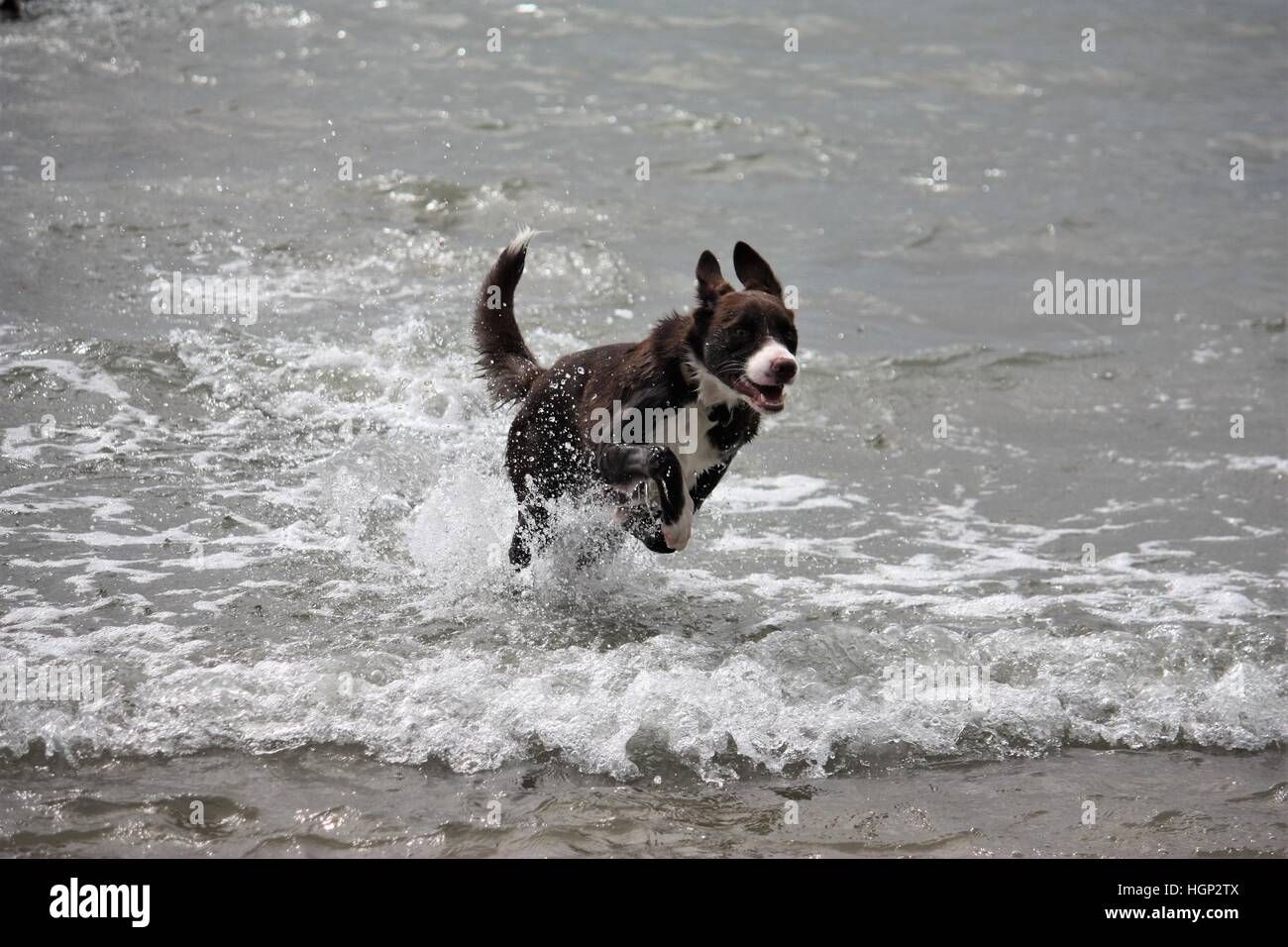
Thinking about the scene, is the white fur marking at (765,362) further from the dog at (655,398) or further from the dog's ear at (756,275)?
the dog's ear at (756,275)

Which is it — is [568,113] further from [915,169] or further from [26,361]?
[26,361]

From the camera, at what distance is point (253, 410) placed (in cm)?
848

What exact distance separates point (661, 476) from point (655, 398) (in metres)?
0.35

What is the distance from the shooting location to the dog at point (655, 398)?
5820 mm

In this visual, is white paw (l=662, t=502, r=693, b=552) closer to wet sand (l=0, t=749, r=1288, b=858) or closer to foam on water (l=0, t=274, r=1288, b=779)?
foam on water (l=0, t=274, r=1288, b=779)

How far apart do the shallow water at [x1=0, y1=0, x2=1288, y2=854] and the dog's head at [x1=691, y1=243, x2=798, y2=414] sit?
3.83ft

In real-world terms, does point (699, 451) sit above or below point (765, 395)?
below

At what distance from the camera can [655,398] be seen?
6.01 m

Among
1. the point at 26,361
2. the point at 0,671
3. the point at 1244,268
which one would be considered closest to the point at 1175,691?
the point at 0,671

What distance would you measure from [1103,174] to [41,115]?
36.2ft

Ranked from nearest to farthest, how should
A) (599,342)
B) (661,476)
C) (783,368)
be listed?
1. (783,368)
2. (661,476)
3. (599,342)

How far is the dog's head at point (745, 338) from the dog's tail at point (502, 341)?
1.12 m

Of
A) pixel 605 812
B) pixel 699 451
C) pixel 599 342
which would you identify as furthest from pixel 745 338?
pixel 599 342

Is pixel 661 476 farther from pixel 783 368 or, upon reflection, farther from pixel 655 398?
pixel 783 368
